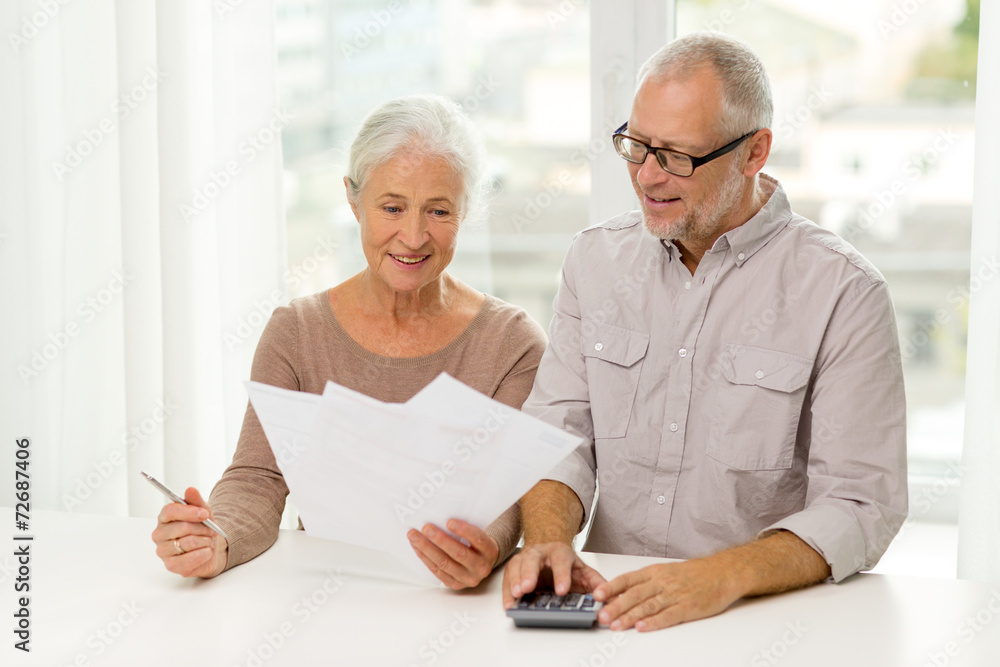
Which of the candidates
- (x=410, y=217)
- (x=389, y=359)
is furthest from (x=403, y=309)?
(x=410, y=217)

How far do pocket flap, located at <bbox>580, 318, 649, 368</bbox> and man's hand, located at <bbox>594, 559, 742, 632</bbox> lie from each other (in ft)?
1.76

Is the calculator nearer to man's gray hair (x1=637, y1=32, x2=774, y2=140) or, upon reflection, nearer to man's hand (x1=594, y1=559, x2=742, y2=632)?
man's hand (x1=594, y1=559, x2=742, y2=632)

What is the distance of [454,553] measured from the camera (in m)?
1.21

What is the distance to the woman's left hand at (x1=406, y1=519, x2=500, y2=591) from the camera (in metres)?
1.21

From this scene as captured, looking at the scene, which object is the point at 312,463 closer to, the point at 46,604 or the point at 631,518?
the point at 46,604

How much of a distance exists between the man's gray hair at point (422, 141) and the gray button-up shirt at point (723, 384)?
0.82 ft

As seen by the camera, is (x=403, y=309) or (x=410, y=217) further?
(x=403, y=309)

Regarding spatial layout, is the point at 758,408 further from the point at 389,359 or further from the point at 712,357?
the point at 389,359

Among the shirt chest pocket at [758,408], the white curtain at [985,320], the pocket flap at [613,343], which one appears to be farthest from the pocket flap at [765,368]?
the white curtain at [985,320]

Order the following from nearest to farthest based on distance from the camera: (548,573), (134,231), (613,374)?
(548,573), (613,374), (134,231)

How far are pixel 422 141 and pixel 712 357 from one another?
65 cm

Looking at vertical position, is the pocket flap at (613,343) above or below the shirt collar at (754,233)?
below

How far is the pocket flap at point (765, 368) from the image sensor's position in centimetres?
152

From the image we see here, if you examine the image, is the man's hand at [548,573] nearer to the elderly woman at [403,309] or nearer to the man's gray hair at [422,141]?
the elderly woman at [403,309]
